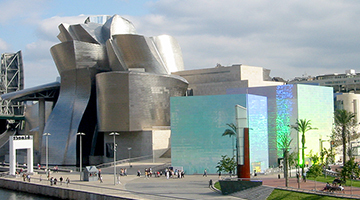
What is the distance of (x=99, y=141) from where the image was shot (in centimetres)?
6344

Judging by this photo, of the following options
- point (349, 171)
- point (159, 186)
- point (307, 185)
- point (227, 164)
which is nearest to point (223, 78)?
point (227, 164)

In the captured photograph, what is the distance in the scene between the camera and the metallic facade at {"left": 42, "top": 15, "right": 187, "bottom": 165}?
56.8 metres

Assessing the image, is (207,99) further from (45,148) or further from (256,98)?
(45,148)

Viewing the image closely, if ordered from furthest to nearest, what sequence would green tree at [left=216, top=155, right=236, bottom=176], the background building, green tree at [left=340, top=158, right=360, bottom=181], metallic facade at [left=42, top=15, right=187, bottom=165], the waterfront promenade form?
the background building < metallic facade at [left=42, top=15, right=187, bottom=165] < green tree at [left=216, top=155, right=236, bottom=176] < green tree at [left=340, top=158, right=360, bottom=181] < the waterfront promenade

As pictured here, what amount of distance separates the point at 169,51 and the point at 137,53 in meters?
9.66

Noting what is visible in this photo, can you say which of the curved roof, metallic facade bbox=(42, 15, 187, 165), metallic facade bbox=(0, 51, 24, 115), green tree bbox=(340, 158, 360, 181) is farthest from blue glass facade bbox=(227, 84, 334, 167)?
metallic facade bbox=(0, 51, 24, 115)

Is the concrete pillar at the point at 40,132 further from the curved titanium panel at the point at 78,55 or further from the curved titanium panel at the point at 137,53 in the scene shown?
the curved titanium panel at the point at 137,53

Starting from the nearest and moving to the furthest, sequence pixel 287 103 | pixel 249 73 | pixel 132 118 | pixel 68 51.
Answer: pixel 287 103 → pixel 132 118 → pixel 68 51 → pixel 249 73

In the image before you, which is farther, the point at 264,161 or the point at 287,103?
the point at 287,103

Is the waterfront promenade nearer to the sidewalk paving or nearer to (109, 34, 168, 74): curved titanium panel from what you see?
the sidewalk paving

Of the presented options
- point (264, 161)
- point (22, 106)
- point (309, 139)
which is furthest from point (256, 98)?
point (22, 106)

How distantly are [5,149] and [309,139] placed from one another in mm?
54268

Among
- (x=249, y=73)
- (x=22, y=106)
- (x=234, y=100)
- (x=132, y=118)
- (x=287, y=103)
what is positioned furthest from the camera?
(x=22, y=106)

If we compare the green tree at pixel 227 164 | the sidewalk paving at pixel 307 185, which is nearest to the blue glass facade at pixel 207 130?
the green tree at pixel 227 164
